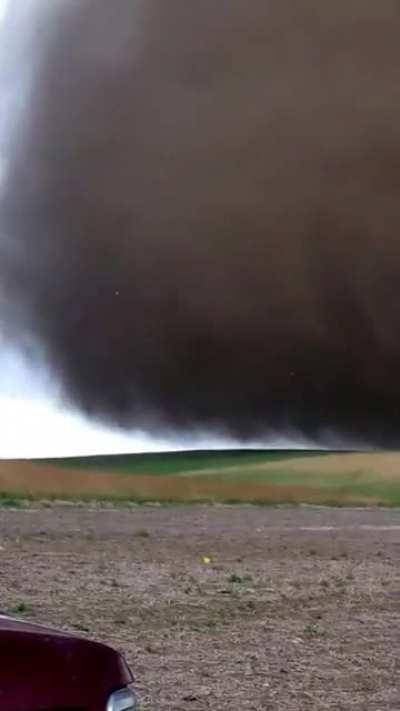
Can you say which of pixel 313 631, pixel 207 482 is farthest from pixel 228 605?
pixel 207 482

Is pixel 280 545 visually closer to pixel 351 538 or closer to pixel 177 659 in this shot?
pixel 351 538

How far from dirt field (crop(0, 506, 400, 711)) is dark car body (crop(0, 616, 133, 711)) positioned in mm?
4485

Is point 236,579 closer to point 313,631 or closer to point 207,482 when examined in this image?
point 313,631

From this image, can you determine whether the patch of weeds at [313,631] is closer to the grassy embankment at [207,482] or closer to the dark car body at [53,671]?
the dark car body at [53,671]

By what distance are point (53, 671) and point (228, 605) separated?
10.5 metres

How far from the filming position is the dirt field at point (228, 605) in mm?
11125

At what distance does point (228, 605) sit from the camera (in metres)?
15.6

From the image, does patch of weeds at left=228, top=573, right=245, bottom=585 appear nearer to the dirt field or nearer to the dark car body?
the dirt field

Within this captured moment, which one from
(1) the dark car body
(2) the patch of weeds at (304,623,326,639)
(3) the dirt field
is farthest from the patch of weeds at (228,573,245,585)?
(1) the dark car body

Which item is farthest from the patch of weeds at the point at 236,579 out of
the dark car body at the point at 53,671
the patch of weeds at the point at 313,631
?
the dark car body at the point at 53,671

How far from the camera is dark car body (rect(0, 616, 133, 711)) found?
509 centimetres

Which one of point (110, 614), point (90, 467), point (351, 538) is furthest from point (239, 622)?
point (90, 467)

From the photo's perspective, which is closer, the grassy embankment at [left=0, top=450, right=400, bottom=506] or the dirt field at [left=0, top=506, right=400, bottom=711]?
the dirt field at [left=0, top=506, right=400, bottom=711]

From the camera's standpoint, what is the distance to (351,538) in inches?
1051
